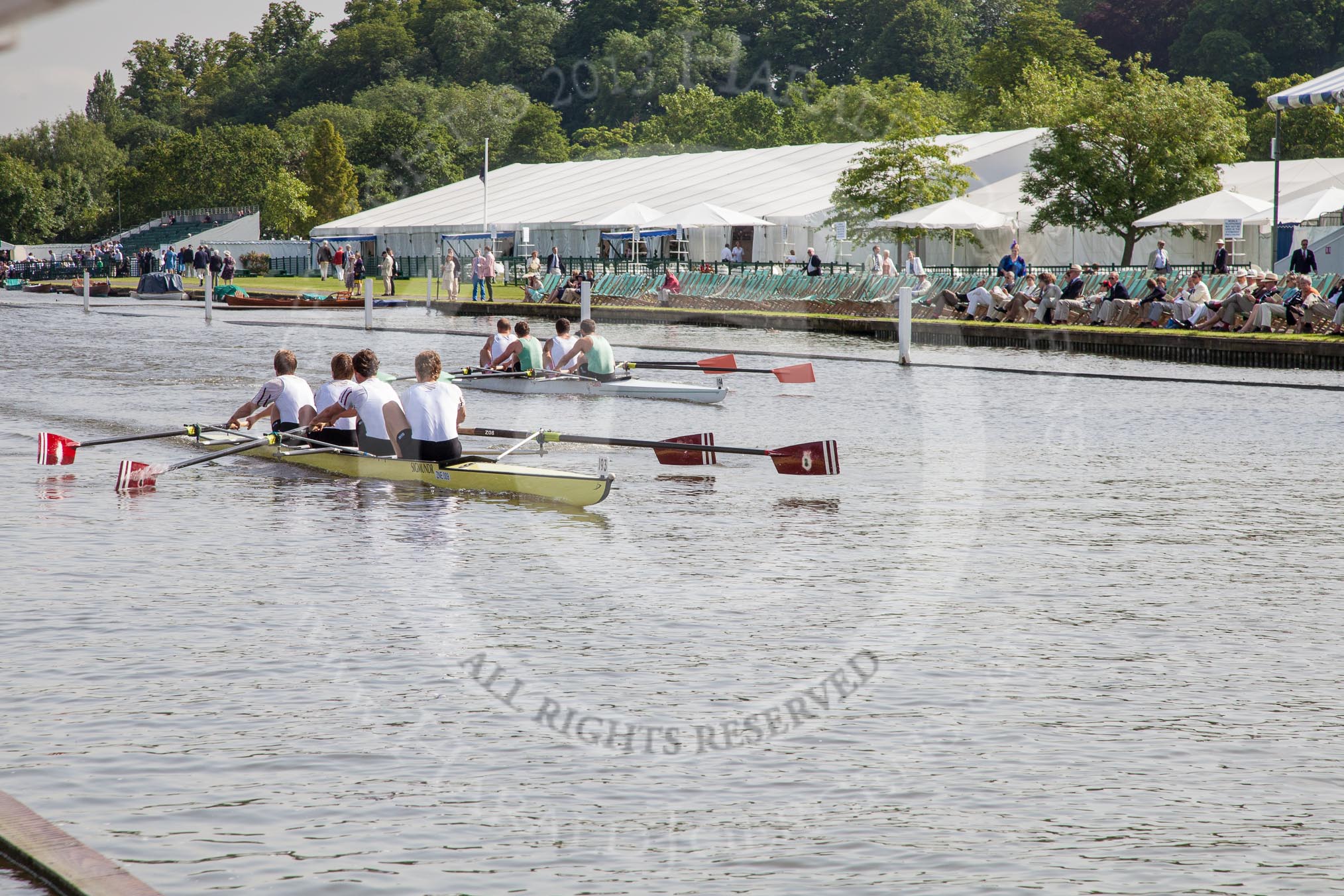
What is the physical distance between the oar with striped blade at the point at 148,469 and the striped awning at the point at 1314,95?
907 inches

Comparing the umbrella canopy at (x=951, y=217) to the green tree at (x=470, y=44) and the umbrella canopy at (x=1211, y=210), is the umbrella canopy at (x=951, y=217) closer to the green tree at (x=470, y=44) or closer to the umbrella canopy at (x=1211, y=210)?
the umbrella canopy at (x=1211, y=210)

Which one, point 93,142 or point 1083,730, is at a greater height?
point 93,142

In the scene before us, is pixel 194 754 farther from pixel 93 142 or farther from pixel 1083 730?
pixel 93 142

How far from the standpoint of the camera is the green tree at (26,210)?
359 feet

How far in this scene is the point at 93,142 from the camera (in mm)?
92188

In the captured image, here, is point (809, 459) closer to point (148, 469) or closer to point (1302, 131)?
point (148, 469)

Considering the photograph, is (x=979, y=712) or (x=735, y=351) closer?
(x=979, y=712)

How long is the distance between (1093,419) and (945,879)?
16377 mm

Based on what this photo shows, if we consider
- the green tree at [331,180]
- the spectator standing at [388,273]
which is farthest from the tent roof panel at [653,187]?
the green tree at [331,180]

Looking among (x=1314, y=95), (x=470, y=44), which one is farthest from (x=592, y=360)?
(x=470, y=44)

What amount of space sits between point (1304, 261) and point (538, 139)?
80.0 m

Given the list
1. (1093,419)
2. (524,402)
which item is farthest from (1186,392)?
(524,402)

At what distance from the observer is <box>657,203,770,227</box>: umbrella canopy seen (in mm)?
51656

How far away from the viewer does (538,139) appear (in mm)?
109125
